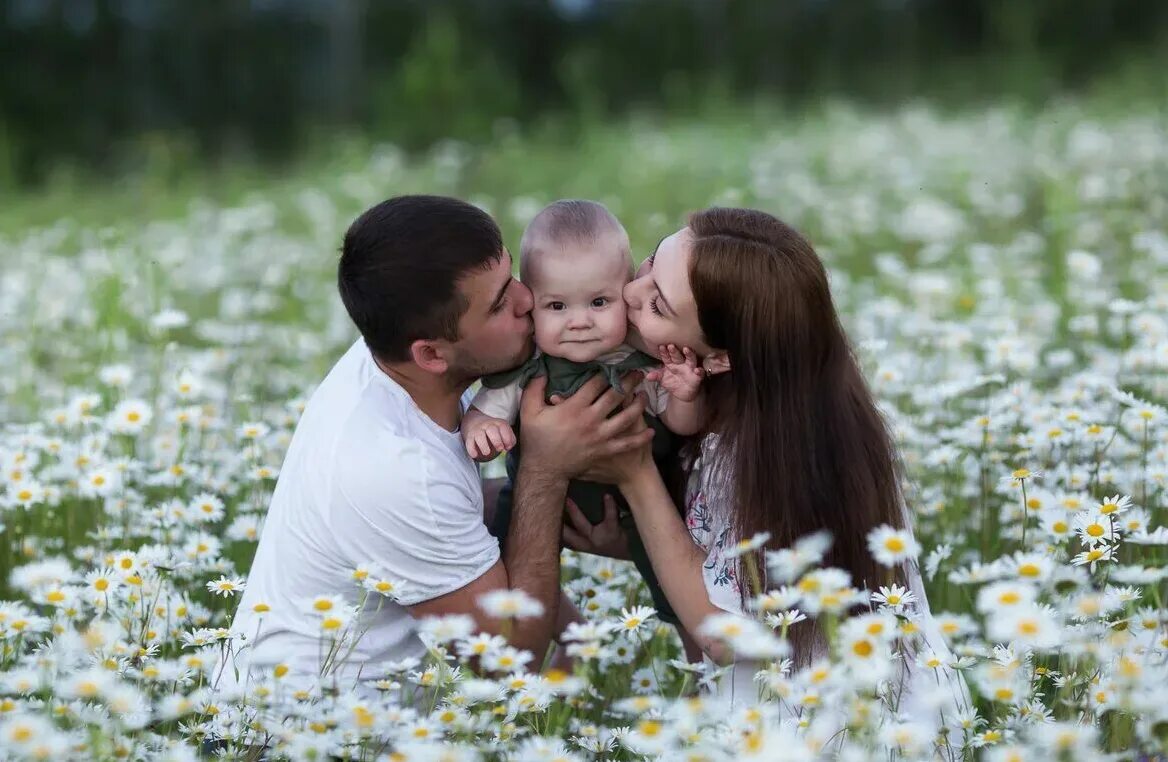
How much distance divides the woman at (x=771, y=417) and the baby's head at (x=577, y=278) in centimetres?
13

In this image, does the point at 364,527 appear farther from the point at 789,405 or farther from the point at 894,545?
the point at 894,545

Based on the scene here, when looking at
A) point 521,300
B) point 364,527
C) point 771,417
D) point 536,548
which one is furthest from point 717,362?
point 364,527

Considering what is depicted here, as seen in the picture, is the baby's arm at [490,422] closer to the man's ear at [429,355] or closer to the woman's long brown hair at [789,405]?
the man's ear at [429,355]

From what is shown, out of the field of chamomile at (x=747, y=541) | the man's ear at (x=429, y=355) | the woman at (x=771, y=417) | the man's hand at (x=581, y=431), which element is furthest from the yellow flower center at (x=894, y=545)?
the man's ear at (x=429, y=355)

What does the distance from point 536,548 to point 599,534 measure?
13.1 inches

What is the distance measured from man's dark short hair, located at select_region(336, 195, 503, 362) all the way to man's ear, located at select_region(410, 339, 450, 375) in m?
0.01

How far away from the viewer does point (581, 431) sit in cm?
276

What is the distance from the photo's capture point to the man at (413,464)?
2.57 meters

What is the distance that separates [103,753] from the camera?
1870mm

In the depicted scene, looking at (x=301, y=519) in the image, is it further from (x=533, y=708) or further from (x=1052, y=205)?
(x=1052, y=205)

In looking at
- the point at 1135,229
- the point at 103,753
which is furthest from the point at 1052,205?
the point at 103,753

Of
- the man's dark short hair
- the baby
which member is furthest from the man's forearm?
the man's dark short hair

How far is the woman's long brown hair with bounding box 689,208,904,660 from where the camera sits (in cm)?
251

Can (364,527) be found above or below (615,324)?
below
